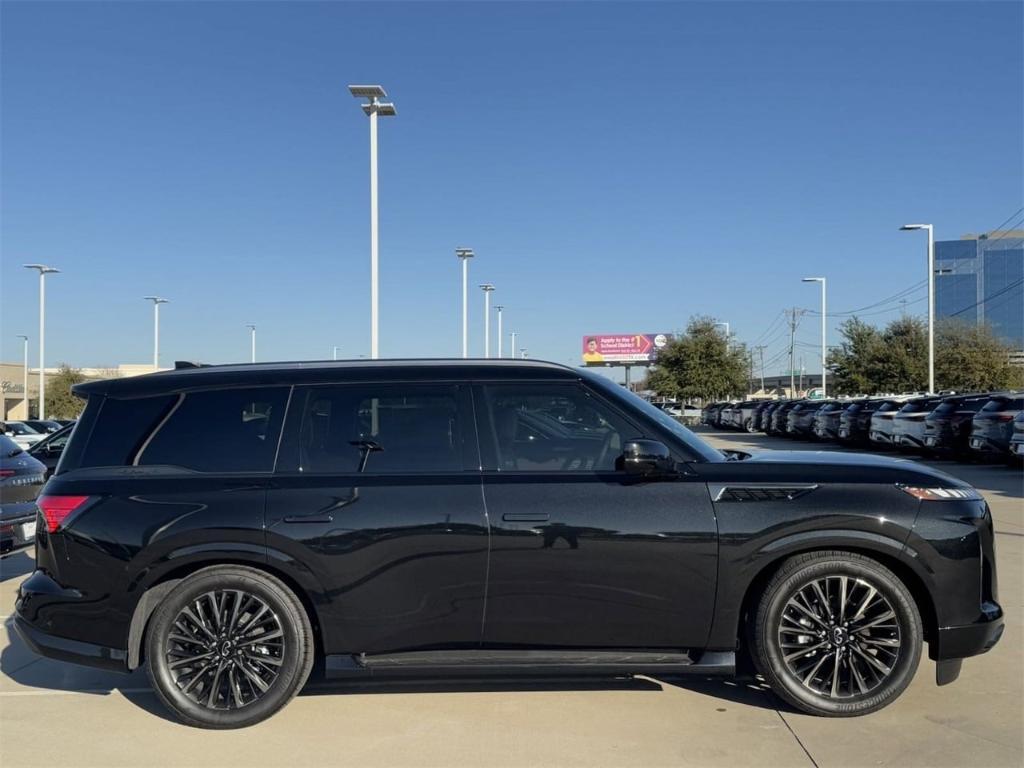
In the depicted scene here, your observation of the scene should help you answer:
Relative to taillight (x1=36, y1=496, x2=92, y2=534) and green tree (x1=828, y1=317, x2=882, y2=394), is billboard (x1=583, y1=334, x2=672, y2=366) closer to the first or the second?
green tree (x1=828, y1=317, x2=882, y2=394)

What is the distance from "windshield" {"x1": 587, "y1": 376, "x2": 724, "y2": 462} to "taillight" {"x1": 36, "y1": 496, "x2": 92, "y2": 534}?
2784 mm

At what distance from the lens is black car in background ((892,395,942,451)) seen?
2083 cm

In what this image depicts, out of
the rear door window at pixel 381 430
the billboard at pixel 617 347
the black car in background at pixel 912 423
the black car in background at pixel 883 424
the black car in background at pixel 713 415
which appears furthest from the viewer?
the billboard at pixel 617 347

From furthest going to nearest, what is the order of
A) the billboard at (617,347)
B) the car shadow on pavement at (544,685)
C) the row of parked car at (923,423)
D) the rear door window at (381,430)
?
the billboard at (617,347) < the row of parked car at (923,423) < the car shadow on pavement at (544,685) < the rear door window at (381,430)

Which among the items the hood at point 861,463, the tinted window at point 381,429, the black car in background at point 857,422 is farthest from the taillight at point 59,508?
the black car in background at point 857,422

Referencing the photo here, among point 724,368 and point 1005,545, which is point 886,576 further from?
point 724,368

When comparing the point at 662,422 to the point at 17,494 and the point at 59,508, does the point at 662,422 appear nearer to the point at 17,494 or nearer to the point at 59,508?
the point at 59,508

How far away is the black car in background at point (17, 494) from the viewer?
753 centimetres

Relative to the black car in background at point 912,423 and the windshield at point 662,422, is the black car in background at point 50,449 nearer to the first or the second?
the windshield at point 662,422

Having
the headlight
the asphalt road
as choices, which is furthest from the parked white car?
the headlight

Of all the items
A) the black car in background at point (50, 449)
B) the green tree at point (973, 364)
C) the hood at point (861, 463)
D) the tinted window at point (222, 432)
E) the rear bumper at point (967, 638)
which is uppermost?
the green tree at point (973, 364)

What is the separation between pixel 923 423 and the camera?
20.5 meters

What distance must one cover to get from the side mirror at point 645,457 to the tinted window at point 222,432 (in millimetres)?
1865

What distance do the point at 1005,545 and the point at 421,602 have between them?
7301 mm
